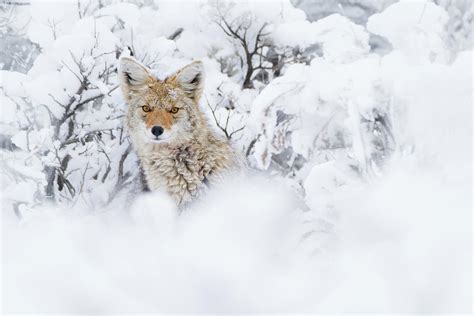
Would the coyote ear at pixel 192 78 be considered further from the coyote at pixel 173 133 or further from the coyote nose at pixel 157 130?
the coyote nose at pixel 157 130

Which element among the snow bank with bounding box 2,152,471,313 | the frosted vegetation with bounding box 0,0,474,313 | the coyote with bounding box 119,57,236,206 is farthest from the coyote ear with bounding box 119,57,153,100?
the snow bank with bounding box 2,152,471,313

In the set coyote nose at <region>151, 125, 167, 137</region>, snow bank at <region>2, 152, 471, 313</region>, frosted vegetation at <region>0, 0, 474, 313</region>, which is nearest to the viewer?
snow bank at <region>2, 152, 471, 313</region>

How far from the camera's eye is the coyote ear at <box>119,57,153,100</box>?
5328 mm

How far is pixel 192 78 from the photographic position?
5.36 m

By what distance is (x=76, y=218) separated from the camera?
5.51m

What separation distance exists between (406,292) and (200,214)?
5.19ft

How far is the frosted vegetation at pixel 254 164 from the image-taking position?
485 centimetres

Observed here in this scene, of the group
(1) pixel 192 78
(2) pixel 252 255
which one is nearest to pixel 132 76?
(1) pixel 192 78

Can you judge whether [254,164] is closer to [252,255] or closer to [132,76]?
[252,255]

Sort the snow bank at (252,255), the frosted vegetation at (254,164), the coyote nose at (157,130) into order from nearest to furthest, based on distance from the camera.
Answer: the snow bank at (252,255) → the frosted vegetation at (254,164) → the coyote nose at (157,130)

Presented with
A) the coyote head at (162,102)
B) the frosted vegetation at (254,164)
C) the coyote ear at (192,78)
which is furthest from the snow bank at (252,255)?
the coyote ear at (192,78)

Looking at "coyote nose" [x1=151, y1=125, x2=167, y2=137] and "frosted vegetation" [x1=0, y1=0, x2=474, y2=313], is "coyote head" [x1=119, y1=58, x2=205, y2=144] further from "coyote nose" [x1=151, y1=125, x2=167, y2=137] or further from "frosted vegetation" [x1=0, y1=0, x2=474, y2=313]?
"frosted vegetation" [x1=0, y1=0, x2=474, y2=313]

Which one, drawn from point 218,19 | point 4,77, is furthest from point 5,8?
point 218,19

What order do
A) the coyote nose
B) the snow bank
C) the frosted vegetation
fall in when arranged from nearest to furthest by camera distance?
the snow bank
the frosted vegetation
the coyote nose
